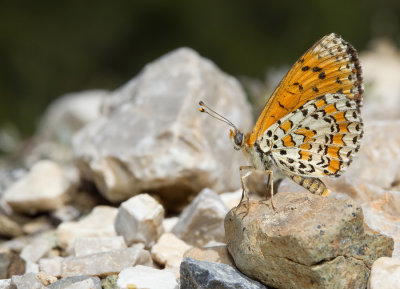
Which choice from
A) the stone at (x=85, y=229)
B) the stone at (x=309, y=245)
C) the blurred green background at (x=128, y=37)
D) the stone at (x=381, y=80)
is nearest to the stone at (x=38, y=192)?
the stone at (x=85, y=229)

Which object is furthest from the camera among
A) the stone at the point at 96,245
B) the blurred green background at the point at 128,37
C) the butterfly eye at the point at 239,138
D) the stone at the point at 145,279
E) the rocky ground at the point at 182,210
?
the blurred green background at the point at 128,37

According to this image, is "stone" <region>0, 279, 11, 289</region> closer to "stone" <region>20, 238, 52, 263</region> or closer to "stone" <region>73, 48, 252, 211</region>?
"stone" <region>20, 238, 52, 263</region>

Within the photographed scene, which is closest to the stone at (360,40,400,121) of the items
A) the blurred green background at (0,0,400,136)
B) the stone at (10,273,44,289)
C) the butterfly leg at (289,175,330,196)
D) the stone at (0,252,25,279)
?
the blurred green background at (0,0,400,136)

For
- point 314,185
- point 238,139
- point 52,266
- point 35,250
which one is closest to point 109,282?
point 52,266

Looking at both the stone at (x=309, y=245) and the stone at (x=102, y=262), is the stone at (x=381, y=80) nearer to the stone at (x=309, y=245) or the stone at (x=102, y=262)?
the stone at (x=309, y=245)

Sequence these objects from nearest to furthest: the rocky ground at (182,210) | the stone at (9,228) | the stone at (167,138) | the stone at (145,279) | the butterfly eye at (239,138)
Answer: the rocky ground at (182,210)
the stone at (145,279)
the butterfly eye at (239,138)
the stone at (167,138)
the stone at (9,228)

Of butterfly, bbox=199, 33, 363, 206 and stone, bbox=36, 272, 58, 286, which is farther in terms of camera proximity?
butterfly, bbox=199, 33, 363, 206
